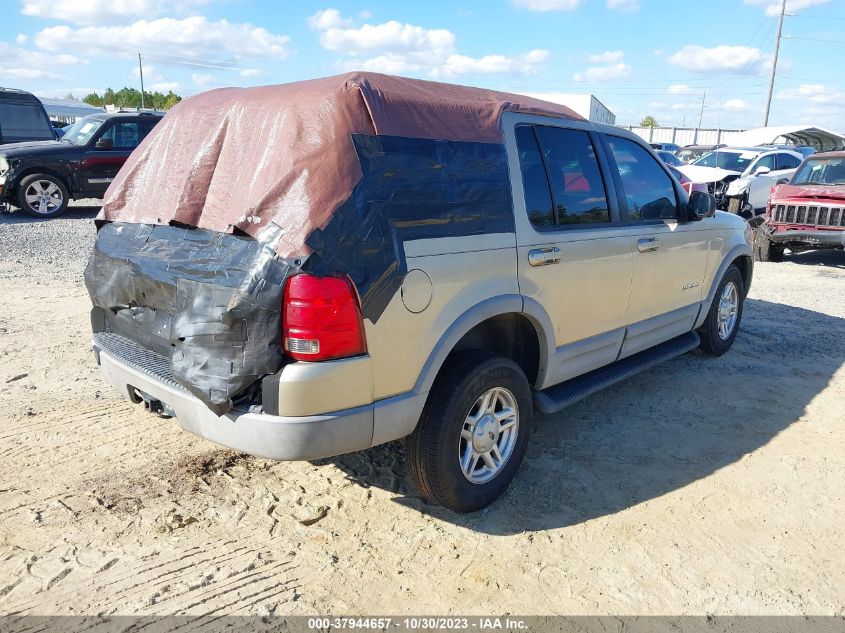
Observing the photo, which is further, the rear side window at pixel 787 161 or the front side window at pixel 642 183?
A: the rear side window at pixel 787 161

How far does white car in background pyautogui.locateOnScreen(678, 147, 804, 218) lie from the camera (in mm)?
14852

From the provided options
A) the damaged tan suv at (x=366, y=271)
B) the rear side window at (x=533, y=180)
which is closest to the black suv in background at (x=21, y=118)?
the damaged tan suv at (x=366, y=271)

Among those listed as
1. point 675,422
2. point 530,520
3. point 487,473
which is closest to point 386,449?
point 487,473

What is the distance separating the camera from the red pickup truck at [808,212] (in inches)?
394

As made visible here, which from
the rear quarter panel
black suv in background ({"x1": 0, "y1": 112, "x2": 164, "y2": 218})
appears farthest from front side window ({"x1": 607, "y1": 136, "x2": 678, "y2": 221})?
black suv in background ({"x1": 0, "y1": 112, "x2": 164, "y2": 218})

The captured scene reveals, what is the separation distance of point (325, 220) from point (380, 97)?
682 mm

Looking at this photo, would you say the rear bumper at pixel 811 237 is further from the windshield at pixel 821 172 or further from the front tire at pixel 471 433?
the front tire at pixel 471 433

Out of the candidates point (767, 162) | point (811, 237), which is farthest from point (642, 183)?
point (767, 162)

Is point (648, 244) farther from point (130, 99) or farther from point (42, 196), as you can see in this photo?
point (130, 99)

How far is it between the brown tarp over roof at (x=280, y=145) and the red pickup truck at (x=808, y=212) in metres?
8.63

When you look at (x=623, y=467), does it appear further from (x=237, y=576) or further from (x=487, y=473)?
(x=237, y=576)

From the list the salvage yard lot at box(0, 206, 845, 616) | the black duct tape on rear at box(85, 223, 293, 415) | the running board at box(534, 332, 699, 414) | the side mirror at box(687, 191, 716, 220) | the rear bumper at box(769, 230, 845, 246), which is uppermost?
the side mirror at box(687, 191, 716, 220)

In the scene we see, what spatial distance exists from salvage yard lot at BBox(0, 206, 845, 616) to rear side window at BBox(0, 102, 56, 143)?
12.0 m

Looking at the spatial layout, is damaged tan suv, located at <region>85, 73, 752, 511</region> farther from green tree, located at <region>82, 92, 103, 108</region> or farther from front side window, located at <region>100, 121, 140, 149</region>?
green tree, located at <region>82, 92, 103, 108</region>
